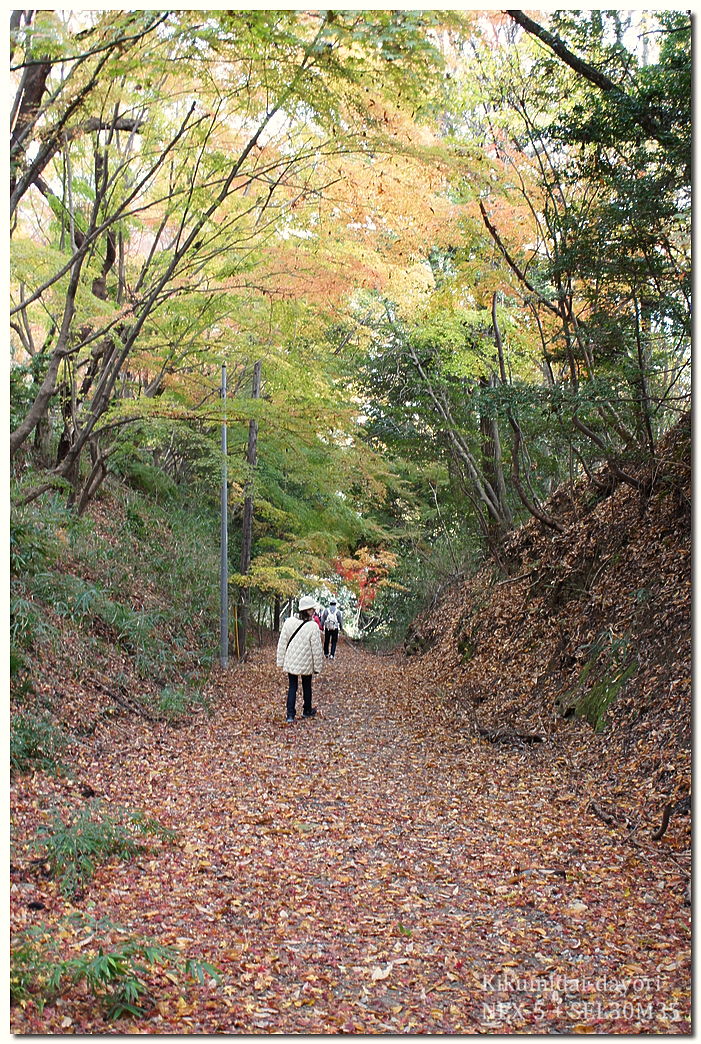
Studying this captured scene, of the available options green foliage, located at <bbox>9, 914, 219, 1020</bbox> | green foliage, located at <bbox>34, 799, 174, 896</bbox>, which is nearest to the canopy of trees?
green foliage, located at <bbox>34, 799, 174, 896</bbox>

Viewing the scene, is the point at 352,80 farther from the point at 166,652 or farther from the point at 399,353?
the point at 399,353

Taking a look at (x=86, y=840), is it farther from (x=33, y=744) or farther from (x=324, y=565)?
(x=324, y=565)

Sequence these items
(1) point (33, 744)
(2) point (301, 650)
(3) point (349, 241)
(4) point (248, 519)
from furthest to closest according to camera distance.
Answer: (4) point (248, 519) → (3) point (349, 241) → (2) point (301, 650) → (1) point (33, 744)

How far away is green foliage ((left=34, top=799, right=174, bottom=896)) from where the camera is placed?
4.73 meters

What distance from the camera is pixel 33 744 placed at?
6.53 meters

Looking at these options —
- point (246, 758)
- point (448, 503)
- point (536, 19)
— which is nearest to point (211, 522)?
point (448, 503)

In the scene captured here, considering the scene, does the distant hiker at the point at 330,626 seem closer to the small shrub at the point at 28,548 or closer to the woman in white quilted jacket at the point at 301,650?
the woman in white quilted jacket at the point at 301,650

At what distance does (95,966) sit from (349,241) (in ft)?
30.8

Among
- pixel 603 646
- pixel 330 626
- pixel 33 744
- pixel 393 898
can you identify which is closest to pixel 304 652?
pixel 603 646

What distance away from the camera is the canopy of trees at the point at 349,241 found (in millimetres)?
6359

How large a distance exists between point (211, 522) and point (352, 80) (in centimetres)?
1407

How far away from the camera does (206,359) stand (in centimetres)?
1290

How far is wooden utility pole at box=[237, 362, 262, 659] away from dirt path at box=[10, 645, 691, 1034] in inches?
306

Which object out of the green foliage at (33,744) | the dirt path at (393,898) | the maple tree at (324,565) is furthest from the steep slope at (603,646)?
the green foliage at (33,744)
